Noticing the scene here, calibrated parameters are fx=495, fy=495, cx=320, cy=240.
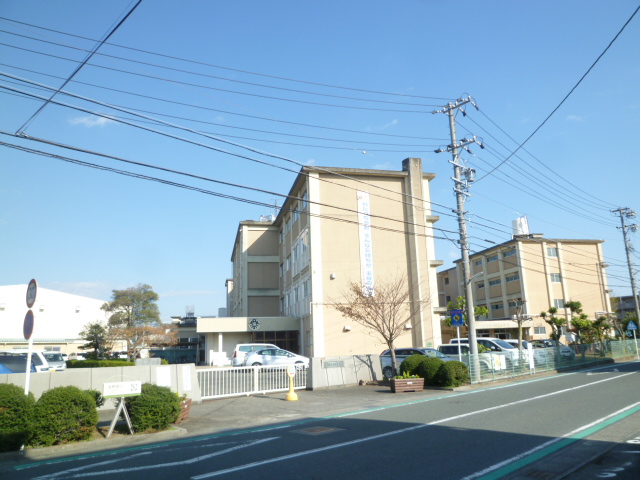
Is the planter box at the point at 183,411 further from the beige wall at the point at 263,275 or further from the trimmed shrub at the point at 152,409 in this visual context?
the beige wall at the point at 263,275

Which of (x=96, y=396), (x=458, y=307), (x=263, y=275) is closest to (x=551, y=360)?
(x=458, y=307)

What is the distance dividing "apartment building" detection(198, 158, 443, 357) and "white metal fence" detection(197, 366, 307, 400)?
→ 1337 centimetres

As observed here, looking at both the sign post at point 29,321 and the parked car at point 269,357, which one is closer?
the sign post at point 29,321

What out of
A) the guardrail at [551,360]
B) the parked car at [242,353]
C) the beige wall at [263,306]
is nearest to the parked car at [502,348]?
the guardrail at [551,360]

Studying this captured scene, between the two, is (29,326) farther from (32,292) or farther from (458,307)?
(458,307)

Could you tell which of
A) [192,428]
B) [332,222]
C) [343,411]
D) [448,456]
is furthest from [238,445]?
[332,222]

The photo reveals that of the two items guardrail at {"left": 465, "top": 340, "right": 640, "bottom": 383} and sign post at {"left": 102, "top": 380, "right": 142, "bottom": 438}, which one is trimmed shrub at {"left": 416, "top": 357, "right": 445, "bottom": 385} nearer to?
guardrail at {"left": 465, "top": 340, "right": 640, "bottom": 383}

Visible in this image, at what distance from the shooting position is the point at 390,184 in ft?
120

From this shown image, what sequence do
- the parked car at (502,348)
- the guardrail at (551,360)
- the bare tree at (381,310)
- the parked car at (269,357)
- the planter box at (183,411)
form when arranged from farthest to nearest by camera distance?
1. the parked car at (269,357)
2. the parked car at (502,348)
3. the bare tree at (381,310)
4. the guardrail at (551,360)
5. the planter box at (183,411)

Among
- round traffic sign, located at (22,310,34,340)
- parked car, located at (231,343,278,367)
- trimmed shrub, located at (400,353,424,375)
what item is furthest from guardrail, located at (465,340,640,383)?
round traffic sign, located at (22,310,34,340)

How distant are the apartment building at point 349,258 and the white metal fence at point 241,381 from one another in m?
13.4

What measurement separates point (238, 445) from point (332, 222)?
85.8 feet

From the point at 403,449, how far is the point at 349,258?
26267mm

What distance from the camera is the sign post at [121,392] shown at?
9.77 metres
